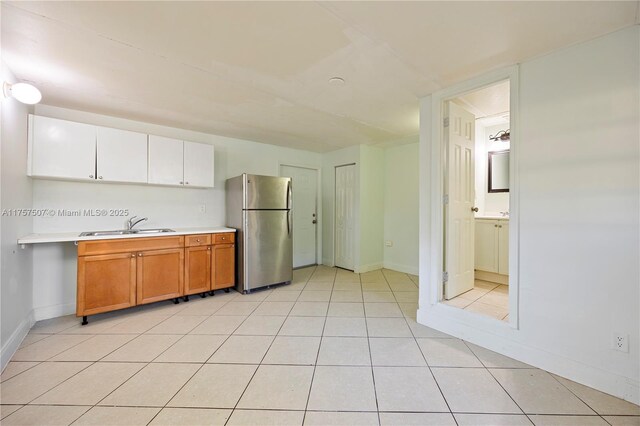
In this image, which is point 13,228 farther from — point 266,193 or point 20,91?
point 266,193

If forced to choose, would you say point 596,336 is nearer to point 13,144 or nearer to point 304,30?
point 304,30

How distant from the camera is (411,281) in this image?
4.02 meters

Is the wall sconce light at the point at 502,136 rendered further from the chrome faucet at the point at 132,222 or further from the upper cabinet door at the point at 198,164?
the chrome faucet at the point at 132,222

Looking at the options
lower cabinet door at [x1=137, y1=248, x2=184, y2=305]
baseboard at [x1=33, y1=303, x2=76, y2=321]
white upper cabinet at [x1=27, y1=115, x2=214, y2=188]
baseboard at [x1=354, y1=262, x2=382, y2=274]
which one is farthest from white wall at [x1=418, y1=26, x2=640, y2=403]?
baseboard at [x1=33, y1=303, x2=76, y2=321]

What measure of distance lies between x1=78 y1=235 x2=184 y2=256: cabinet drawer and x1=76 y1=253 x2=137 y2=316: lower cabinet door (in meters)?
0.05

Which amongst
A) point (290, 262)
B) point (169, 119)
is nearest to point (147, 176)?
point (169, 119)

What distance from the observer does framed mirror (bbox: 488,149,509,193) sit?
3682 millimetres

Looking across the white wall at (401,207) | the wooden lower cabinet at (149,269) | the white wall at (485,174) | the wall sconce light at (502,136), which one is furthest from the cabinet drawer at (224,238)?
the wall sconce light at (502,136)

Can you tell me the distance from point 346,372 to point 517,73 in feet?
8.47

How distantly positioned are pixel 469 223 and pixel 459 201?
1.21 feet

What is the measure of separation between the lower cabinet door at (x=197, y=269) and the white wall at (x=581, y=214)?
3147 mm

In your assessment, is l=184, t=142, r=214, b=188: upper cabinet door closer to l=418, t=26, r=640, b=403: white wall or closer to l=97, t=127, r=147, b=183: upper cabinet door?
l=97, t=127, r=147, b=183: upper cabinet door

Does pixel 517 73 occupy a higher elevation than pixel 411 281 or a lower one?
higher

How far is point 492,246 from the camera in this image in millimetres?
3414
